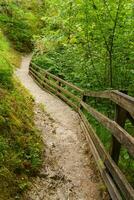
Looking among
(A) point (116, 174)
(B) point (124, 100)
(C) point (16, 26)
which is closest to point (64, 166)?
(A) point (116, 174)

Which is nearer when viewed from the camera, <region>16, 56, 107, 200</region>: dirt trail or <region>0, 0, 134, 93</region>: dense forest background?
<region>16, 56, 107, 200</region>: dirt trail

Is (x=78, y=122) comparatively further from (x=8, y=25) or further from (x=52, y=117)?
(x=8, y=25)

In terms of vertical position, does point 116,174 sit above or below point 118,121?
below

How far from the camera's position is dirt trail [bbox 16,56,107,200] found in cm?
550

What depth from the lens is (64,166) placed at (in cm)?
656

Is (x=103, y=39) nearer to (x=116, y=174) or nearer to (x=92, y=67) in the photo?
(x=92, y=67)

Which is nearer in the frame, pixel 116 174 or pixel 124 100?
pixel 124 100

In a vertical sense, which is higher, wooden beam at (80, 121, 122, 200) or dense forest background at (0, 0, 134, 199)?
dense forest background at (0, 0, 134, 199)

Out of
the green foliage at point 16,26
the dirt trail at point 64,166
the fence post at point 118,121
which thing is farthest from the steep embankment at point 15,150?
the green foliage at point 16,26

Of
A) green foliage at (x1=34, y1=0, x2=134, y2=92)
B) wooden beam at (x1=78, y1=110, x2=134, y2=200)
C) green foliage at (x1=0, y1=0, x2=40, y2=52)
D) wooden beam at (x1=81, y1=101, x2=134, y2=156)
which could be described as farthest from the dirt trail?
green foliage at (x1=0, y1=0, x2=40, y2=52)

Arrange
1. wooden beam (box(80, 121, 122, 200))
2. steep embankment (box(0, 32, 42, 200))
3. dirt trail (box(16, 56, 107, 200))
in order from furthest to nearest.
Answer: dirt trail (box(16, 56, 107, 200)) → steep embankment (box(0, 32, 42, 200)) → wooden beam (box(80, 121, 122, 200))

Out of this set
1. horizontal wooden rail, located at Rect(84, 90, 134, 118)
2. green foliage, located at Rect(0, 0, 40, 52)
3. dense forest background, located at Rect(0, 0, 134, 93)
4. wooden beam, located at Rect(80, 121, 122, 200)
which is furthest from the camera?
green foliage, located at Rect(0, 0, 40, 52)

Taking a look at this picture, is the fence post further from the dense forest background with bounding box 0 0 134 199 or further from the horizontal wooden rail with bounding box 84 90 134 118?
the dense forest background with bounding box 0 0 134 199

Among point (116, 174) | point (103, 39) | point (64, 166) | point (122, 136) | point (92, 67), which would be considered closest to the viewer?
point (122, 136)
